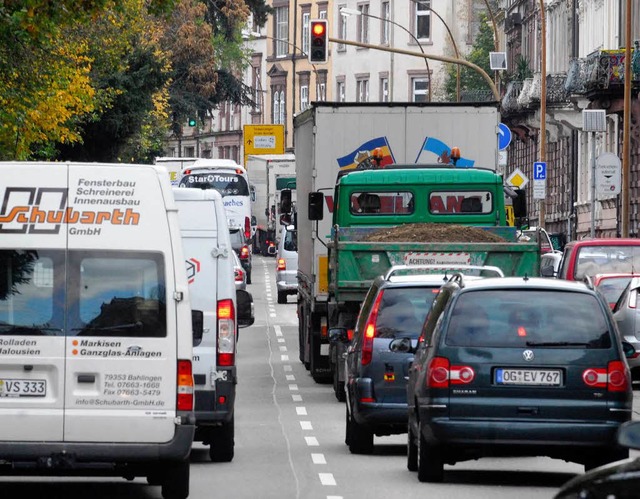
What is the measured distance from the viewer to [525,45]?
76.9m

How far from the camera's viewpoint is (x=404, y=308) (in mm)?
16797

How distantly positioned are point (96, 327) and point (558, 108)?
166 feet

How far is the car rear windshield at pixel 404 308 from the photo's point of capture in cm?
1673

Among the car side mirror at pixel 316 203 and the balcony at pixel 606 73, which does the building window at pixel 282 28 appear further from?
the car side mirror at pixel 316 203

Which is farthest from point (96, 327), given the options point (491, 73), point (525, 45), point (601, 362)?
point (491, 73)

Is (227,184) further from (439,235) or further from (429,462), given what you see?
(429,462)

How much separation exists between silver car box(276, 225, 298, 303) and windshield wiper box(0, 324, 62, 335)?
3454 centimetres

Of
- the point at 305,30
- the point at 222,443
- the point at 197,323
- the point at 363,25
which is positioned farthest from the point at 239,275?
the point at 305,30

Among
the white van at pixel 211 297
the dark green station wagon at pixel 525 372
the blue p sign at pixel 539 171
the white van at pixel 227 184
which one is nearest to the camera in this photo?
the dark green station wagon at pixel 525 372

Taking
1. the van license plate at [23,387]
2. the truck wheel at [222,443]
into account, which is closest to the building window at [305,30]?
the truck wheel at [222,443]

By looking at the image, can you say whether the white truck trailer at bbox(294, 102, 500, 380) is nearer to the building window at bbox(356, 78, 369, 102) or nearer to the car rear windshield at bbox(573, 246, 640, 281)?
the car rear windshield at bbox(573, 246, 640, 281)

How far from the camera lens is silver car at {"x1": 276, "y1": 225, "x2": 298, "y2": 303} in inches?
1842

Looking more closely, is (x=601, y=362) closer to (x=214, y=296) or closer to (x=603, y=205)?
(x=214, y=296)

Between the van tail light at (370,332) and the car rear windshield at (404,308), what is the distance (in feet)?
0.10
